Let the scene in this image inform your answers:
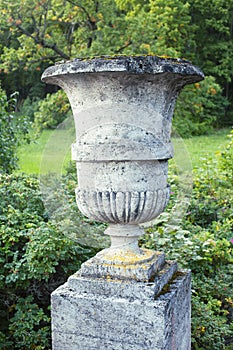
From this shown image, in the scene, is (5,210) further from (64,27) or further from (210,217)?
(64,27)

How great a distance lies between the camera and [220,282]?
3.90 metres

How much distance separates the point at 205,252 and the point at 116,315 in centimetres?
177

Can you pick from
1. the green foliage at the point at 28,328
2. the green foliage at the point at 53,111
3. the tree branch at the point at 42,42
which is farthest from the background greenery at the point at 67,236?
the tree branch at the point at 42,42

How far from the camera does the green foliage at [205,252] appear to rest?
336cm

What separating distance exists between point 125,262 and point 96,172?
0.56 meters

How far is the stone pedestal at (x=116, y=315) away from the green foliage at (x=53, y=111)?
24.3 ft

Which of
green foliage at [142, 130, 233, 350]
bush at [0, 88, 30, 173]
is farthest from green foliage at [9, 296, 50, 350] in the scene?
bush at [0, 88, 30, 173]

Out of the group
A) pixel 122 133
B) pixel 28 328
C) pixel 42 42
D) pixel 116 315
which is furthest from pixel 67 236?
pixel 42 42

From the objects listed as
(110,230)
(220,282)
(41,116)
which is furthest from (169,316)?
(41,116)

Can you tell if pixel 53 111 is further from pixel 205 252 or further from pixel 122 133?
pixel 122 133

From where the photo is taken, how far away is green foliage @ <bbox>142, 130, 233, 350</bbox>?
11.0 feet

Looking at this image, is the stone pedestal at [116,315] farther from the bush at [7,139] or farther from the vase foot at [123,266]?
the bush at [7,139]

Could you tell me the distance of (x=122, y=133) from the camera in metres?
2.25

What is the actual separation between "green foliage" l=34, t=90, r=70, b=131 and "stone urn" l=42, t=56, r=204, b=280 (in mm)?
7307
